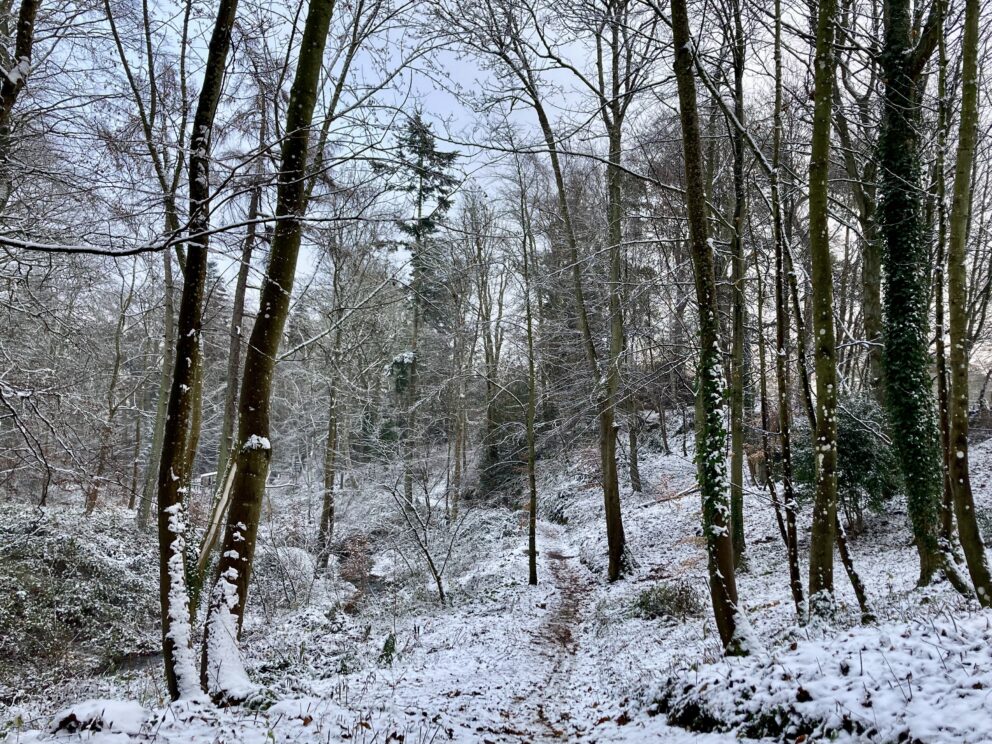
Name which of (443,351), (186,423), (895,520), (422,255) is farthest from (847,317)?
(186,423)

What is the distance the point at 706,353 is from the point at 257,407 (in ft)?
15.1

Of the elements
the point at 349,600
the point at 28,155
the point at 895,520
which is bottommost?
the point at 349,600

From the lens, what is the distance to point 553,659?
7746mm

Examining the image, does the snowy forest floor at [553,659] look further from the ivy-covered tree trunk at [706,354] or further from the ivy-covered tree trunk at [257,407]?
the ivy-covered tree trunk at [706,354]

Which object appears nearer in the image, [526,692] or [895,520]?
[526,692]

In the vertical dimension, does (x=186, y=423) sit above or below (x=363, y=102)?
below

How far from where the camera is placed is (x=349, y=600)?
465 inches

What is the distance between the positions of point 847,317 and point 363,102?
2529cm

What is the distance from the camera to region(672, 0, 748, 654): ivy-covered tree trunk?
19.0 ft

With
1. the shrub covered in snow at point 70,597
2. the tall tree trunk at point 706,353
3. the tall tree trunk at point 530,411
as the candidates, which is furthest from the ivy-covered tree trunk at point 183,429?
the tall tree trunk at point 530,411

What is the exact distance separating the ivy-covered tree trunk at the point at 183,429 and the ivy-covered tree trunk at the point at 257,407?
289 mm

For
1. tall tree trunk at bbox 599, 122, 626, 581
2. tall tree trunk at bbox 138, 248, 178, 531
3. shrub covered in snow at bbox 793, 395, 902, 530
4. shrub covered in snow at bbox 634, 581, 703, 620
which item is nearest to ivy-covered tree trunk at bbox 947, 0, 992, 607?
shrub covered in snow at bbox 634, 581, 703, 620

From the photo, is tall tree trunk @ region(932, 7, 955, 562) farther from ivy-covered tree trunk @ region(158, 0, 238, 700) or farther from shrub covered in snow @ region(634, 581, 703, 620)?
ivy-covered tree trunk @ region(158, 0, 238, 700)

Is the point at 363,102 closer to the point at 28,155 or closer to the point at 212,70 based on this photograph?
the point at 212,70
